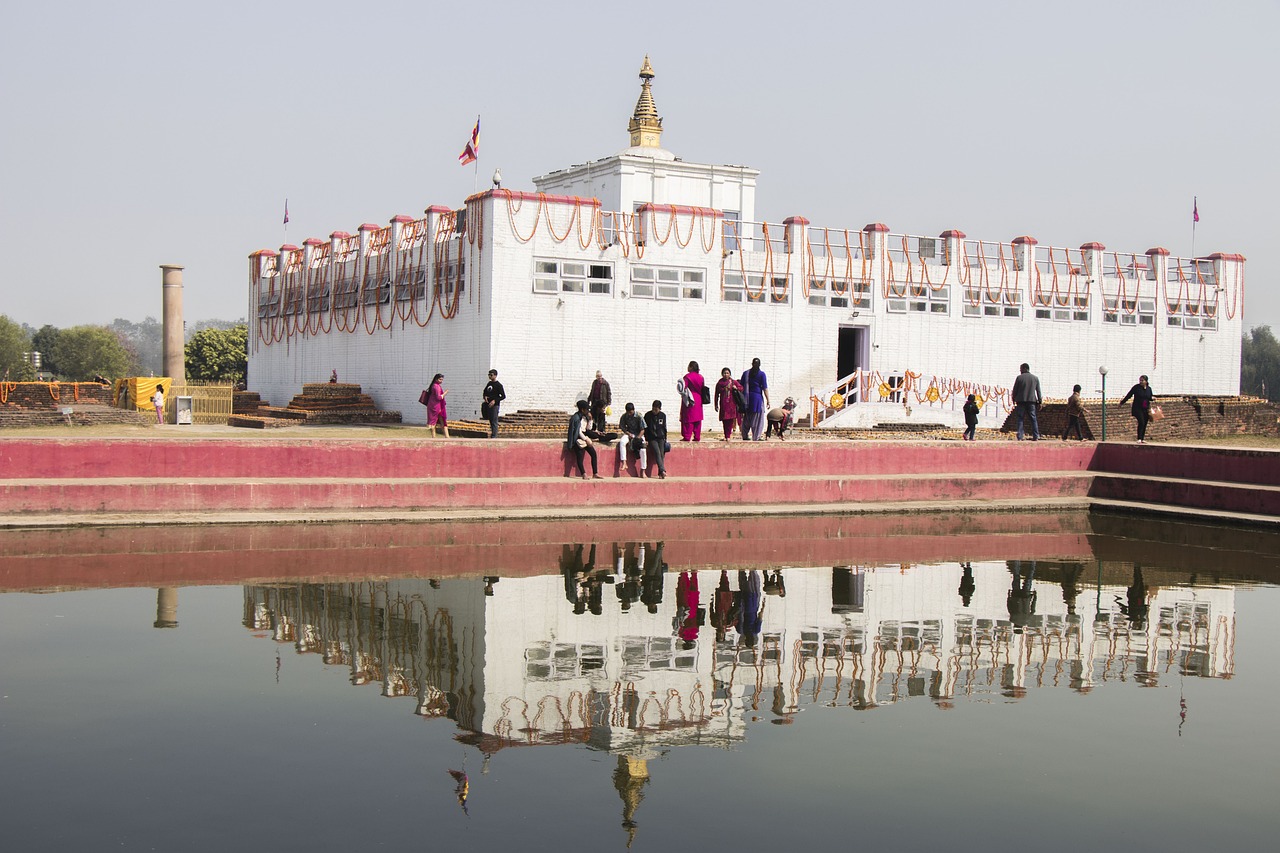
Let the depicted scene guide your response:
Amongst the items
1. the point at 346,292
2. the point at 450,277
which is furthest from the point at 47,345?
the point at 450,277

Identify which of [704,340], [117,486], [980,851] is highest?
[704,340]

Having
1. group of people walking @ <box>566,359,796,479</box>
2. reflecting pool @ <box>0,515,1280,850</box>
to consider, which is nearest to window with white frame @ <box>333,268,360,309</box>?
group of people walking @ <box>566,359,796,479</box>

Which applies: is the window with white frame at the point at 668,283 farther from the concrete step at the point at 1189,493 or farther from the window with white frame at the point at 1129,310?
the window with white frame at the point at 1129,310

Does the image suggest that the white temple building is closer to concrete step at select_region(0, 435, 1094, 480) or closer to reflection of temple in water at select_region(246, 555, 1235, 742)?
concrete step at select_region(0, 435, 1094, 480)

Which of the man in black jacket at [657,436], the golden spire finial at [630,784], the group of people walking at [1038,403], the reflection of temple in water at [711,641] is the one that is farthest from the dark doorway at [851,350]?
the golden spire finial at [630,784]

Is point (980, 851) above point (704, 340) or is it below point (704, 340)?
below

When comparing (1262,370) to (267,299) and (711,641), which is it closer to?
(267,299)

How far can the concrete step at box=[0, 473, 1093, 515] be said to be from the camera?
693 inches

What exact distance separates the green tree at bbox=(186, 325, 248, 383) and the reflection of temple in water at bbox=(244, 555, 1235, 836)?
2581 inches

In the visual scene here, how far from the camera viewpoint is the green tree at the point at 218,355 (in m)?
77.0

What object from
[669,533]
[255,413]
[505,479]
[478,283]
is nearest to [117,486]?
[505,479]

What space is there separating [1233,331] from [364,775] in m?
37.9

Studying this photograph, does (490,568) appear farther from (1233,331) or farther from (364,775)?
(1233,331)

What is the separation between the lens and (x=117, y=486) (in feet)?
57.8
